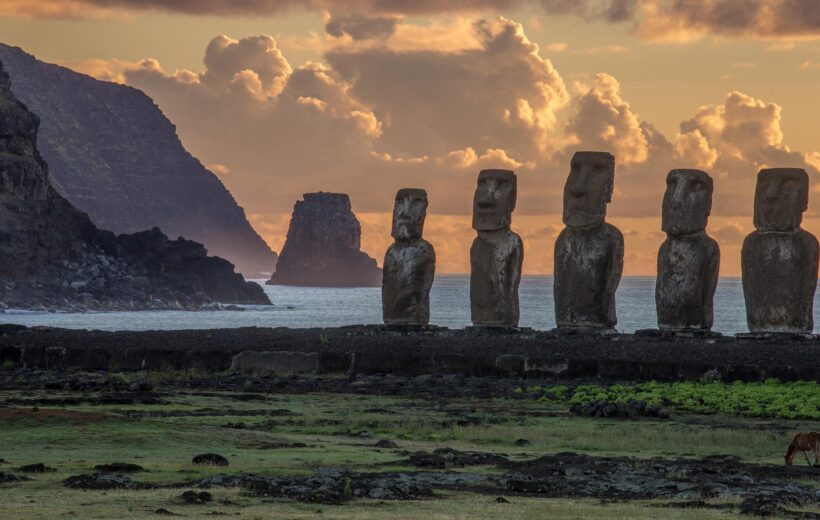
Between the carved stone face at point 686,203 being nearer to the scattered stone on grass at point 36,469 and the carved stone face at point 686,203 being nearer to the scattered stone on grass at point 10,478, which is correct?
the scattered stone on grass at point 36,469

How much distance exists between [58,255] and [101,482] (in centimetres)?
14621

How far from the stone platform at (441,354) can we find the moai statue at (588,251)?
689 millimetres

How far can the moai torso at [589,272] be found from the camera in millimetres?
41906

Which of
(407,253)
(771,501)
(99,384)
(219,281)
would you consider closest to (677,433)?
(771,501)

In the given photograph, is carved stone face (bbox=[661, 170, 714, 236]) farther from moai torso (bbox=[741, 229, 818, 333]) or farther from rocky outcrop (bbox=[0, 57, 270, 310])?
rocky outcrop (bbox=[0, 57, 270, 310])

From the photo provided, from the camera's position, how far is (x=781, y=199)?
4025cm

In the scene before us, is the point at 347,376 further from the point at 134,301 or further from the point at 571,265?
the point at 134,301

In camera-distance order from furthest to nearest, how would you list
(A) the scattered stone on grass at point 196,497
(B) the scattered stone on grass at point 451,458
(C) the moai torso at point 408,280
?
1. (C) the moai torso at point 408,280
2. (B) the scattered stone on grass at point 451,458
3. (A) the scattered stone on grass at point 196,497

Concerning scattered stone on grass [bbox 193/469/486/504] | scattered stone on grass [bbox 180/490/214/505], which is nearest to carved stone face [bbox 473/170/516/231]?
scattered stone on grass [bbox 193/469/486/504]

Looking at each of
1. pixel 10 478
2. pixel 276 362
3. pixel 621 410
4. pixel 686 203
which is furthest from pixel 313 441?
pixel 686 203

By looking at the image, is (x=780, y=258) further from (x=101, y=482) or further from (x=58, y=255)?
(x=58, y=255)

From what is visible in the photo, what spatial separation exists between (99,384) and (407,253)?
13.0m

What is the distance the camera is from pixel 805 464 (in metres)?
22.9

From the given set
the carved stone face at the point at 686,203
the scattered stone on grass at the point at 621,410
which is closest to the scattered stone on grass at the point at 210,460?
the scattered stone on grass at the point at 621,410
